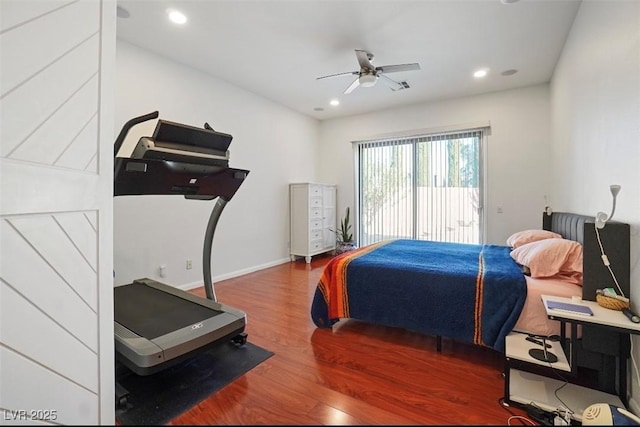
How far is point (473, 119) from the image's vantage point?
4.58 m

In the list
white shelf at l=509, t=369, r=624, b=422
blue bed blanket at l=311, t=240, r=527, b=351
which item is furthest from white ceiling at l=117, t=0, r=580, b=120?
white shelf at l=509, t=369, r=624, b=422

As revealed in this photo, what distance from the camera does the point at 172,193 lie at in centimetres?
196

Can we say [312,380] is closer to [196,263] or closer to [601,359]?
[601,359]

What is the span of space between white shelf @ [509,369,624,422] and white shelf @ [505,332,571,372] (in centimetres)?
18

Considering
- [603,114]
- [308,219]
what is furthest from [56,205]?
[308,219]

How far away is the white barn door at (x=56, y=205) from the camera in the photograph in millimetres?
934

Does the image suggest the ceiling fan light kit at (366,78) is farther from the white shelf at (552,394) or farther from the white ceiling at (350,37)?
the white shelf at (552,394)

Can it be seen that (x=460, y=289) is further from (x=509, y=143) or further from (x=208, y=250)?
(x=509, y=143)

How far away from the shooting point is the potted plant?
553cm

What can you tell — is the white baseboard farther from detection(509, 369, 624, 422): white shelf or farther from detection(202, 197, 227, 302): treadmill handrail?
detection(509, 369, 624, 422): white shelf

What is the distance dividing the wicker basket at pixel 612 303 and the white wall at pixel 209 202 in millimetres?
3722

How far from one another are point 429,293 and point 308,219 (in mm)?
3094

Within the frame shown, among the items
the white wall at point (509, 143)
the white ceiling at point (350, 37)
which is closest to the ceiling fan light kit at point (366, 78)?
the white ceiling at point (350, 37)

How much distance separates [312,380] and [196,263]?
2497mm
